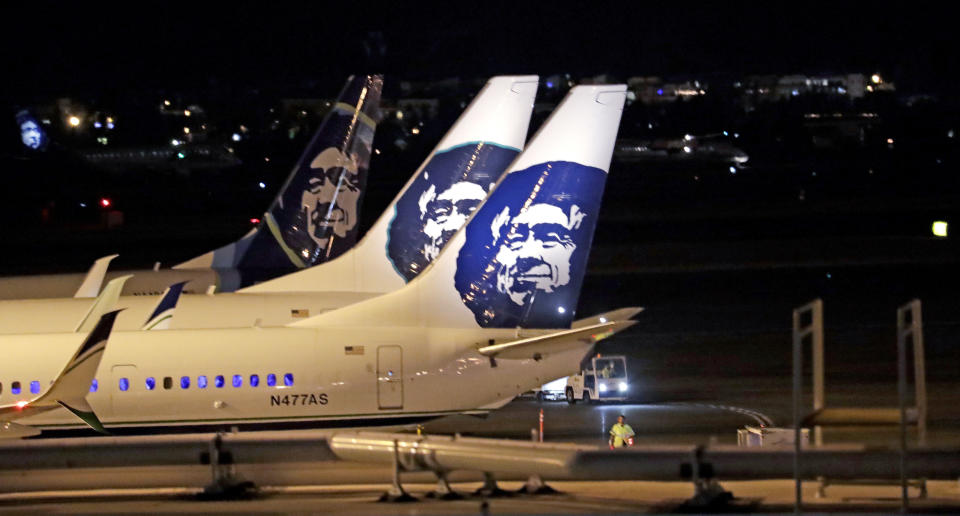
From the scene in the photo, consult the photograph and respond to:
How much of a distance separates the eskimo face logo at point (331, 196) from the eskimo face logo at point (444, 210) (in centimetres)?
533

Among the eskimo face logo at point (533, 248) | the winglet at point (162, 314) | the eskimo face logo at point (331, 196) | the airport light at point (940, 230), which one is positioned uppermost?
the airport light at point (940, 230)

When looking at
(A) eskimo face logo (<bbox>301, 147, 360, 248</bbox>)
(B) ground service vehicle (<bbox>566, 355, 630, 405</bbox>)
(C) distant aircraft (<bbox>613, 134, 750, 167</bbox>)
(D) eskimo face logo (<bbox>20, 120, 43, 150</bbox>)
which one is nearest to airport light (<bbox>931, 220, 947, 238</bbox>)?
(B) ground service vehicle (<bbox>566, 355, 630, 405</bbox>)

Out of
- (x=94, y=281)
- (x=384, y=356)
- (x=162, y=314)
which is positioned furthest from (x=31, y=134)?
(x=384, y=356)

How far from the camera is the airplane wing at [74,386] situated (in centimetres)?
1356

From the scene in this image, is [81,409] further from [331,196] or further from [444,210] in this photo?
[331,196]

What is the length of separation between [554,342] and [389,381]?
255cm

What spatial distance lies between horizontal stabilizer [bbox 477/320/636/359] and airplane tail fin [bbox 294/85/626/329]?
572mm

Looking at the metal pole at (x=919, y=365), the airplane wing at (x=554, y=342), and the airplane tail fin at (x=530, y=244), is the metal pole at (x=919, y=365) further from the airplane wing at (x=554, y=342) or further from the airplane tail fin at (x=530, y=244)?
the airplane tail fin at (x=530, y=244)

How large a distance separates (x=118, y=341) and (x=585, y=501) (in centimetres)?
1066

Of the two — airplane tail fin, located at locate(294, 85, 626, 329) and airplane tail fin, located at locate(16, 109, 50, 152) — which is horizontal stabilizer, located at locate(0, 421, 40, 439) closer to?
airplane tail fin, located at locate(294, 85, 626, 329)

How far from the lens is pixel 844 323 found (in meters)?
36.8

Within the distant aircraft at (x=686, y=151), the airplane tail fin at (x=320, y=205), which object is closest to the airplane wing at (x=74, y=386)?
the airplane tail fin at (x=320, y=205)

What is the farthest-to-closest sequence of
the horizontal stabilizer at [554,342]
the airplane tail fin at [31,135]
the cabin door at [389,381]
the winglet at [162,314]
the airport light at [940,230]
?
the airplane tail fin at [31,135] → the airport light at [940,230] → the winglet at [162,314] → the cabin door at [389,381] → the horizontal stabilizer at [554,342]

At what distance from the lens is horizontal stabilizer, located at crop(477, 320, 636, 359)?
17.0 m
